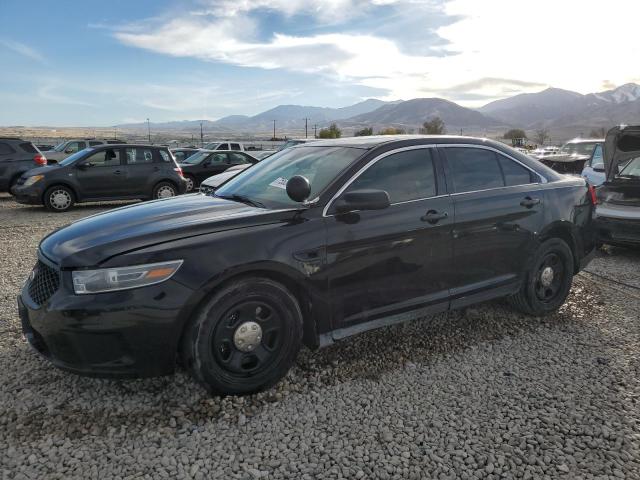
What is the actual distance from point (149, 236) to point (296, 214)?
0.92 metres

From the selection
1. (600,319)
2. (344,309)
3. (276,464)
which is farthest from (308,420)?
(600,319)

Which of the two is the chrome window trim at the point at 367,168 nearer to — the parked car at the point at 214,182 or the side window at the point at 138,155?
the parked car at the point at 214,182

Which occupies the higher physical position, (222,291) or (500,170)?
(500,170)

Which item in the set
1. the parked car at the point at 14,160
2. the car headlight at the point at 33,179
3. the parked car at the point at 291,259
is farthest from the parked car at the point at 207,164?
the parked car at the point at 291,259

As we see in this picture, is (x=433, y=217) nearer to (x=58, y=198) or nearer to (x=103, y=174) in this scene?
(x=103, y=174)

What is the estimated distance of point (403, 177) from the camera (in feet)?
12.0

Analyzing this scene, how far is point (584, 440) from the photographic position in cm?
270

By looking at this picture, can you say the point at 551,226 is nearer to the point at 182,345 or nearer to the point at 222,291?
the point at 222,291

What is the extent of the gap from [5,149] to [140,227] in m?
12.0

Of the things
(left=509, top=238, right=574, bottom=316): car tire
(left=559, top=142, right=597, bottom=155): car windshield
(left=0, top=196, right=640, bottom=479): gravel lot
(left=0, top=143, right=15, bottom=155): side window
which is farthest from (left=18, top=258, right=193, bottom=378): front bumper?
(left=559, top=142, right=597, bottom=155): car windshield

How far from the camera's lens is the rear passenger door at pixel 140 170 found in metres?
11.8

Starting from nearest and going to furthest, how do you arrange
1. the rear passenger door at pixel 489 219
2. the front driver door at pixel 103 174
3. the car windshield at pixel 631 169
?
the rear passenger door at pixel 489 219
the car windshield at pixel 631 169
the front driver door at pixel 103 174

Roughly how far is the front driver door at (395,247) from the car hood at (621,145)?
13.4ft

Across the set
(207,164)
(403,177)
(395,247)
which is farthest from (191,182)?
(395,247)
